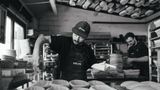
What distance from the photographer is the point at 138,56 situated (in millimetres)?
4809

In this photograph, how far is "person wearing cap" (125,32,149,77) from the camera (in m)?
4.56

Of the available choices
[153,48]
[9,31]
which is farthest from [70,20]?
[9,31]

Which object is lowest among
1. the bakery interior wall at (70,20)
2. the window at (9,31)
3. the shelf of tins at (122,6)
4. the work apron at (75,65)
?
the work apron at (75,65)

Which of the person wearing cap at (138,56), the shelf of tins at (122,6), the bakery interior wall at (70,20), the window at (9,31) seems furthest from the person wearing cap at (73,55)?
the bakery interior wall at (70,20)

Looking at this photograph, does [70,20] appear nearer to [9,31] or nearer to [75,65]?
[9,31]

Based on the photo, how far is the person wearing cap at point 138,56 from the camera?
4.56 meters

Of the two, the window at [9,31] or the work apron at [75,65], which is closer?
the work apron at [75,65]

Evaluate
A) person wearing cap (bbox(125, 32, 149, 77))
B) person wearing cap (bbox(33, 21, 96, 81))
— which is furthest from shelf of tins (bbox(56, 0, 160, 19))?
person wearing cap (bbox(33, 21, 96, 81))

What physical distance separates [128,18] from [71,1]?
210 cm

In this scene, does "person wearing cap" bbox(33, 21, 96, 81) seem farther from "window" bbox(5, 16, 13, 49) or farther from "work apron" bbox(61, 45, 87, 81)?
"window" bbox(5, 16, 13, 49)

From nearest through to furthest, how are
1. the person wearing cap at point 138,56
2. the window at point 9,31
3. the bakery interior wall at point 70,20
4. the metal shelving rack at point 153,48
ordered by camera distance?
the person wearing cap at point 138,56, the window at point 9,31, the metal shelving rack at point 153,48, the bakery interior wall at point 70,20

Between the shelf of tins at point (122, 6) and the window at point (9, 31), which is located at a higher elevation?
the shelf of tins at point (122, 6)

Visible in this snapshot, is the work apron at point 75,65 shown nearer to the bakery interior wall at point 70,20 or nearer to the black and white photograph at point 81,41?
the black and white photograph at point 81,41

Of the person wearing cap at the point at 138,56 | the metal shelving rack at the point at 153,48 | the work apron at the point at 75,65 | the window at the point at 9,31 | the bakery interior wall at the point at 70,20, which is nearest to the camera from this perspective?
the work apron at the point at 75,65
